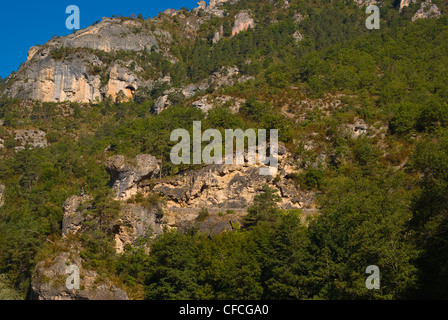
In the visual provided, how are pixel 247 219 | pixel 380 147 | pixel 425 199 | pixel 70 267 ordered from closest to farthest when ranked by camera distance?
1. pixel 425 199
2. pixel 70 267
3. pixel 247 219
4. pixel 380 147

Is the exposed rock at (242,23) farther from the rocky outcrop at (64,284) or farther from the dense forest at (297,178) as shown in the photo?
the rocky outcrop at (64,284)

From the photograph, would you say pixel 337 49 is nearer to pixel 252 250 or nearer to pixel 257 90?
pixel 257 90

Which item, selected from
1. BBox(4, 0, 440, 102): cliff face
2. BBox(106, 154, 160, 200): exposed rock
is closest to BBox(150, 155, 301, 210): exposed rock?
BBox(106, 154, 160, 200): exposed rock

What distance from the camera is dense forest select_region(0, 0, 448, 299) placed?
2814 centimetres

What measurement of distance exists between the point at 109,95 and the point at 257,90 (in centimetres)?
4272

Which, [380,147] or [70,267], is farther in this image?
[380,147]

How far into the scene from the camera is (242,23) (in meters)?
122

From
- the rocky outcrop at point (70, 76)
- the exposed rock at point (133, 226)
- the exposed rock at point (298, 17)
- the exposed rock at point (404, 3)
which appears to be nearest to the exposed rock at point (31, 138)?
the rocky outcrop at point (70, 76)

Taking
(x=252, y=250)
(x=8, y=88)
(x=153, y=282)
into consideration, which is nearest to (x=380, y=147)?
(x=252, y=250)

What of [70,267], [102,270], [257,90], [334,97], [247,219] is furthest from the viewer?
[257,90]

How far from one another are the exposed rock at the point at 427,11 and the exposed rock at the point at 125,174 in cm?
8360

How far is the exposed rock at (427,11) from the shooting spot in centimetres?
10087

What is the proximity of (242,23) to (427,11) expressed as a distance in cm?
4550

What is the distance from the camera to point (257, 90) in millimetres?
70125
